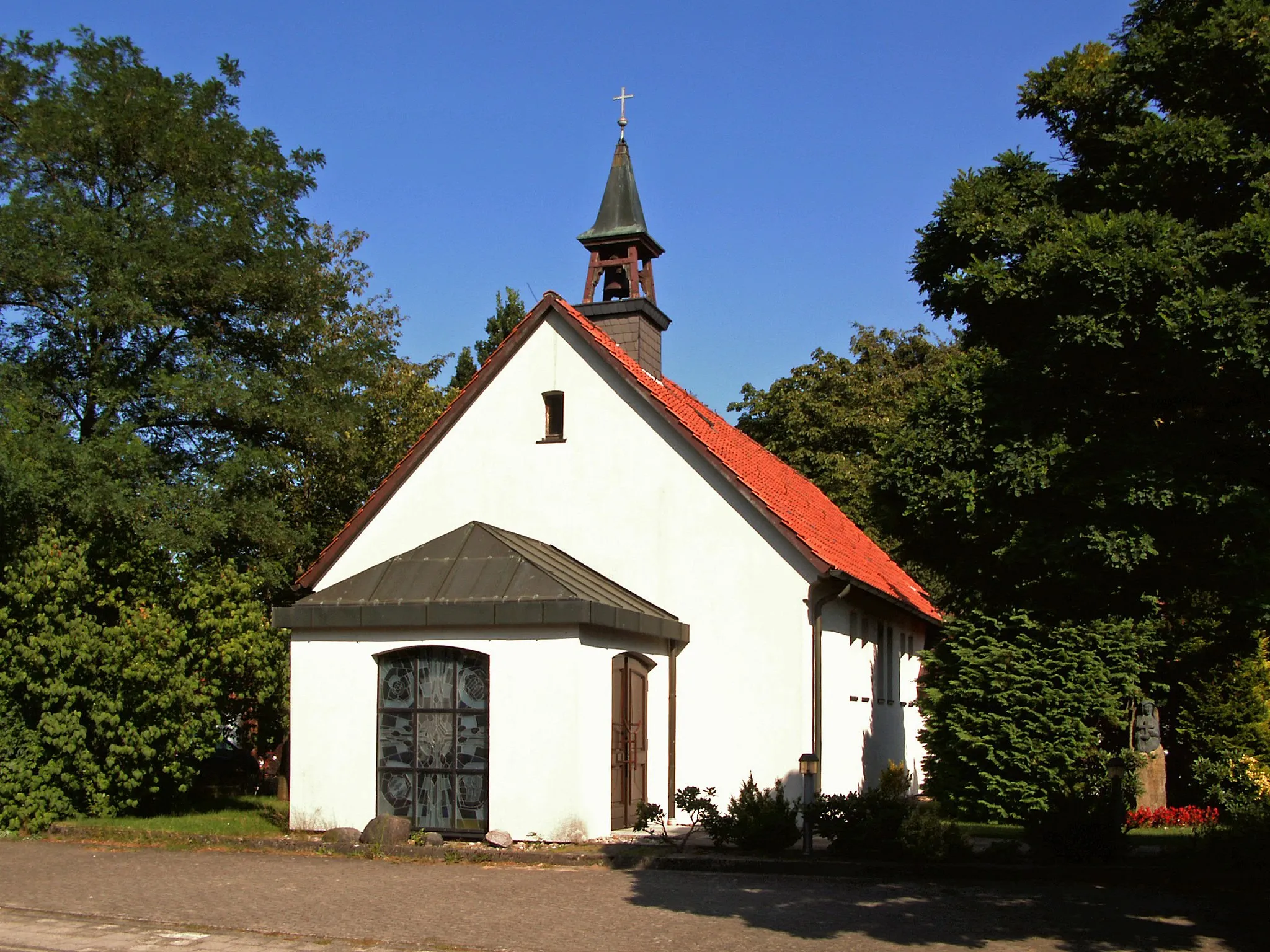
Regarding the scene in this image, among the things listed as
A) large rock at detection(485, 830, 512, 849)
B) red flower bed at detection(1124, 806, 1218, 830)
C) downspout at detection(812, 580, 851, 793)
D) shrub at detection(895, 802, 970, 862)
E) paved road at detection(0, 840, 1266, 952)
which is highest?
downspout at detection(812, 580, 851, 793)

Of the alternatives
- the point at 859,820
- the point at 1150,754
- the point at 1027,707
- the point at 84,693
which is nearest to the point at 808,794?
the point at 859,820

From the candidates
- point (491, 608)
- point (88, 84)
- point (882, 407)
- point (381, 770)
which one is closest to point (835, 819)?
point (491, 608)

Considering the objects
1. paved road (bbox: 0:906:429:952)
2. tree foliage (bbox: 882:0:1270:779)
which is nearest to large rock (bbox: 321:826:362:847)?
paved road (bbox: 0:906:429:952)

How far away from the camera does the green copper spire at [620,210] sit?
2125 cm

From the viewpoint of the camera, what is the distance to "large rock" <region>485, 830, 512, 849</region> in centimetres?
1391

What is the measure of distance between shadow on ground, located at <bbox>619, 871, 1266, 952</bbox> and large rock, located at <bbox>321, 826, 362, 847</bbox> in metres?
3.79

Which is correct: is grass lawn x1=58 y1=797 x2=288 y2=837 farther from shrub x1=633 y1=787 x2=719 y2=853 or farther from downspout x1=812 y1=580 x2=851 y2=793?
downspout x1=812 y1=580 x2=851 y2=793

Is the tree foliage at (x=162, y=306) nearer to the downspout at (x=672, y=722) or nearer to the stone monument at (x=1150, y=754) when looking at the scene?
the downspout at (x=672, y=722)

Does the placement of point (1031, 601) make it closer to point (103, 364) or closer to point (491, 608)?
point (491, 608)

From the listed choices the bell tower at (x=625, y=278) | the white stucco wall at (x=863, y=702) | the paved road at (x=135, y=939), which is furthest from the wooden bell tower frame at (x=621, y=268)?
the paved road at (x=135, y=939)

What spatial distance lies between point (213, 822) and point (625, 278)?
11.0 m

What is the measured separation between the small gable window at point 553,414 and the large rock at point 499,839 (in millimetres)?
6211

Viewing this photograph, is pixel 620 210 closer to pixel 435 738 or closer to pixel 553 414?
pixel 553 414

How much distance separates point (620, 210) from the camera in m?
21.7
